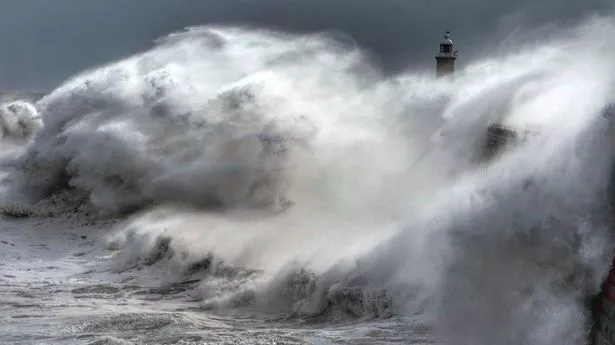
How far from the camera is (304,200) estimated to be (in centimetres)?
1739

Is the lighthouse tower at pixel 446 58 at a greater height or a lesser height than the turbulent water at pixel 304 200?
greater

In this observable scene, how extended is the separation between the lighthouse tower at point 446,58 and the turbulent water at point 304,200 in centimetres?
360

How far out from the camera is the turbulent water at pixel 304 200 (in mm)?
9445

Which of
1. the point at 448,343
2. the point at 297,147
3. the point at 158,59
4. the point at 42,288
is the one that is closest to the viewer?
the point at 448,343

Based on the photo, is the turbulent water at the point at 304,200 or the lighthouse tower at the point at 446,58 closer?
the turbulent water at the point at 304,200

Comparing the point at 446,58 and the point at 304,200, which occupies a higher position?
the point at 446,58

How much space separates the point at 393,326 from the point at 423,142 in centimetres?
881

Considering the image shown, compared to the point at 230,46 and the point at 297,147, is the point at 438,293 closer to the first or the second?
the point at 297,147

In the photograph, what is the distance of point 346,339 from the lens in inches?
391

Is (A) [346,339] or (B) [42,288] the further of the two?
(B) [42,288]

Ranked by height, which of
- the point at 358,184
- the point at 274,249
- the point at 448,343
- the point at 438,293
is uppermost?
the point at 358,184

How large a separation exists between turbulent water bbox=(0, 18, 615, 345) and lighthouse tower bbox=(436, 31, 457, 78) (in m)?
3.60

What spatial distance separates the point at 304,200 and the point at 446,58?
12.3 meters

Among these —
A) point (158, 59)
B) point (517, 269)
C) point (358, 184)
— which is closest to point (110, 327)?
point (517, 269)
